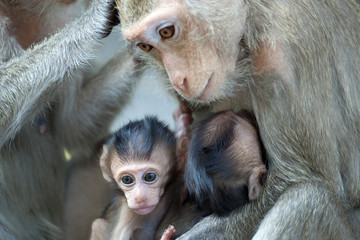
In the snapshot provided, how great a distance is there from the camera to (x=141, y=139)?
→ 4602 millimetres

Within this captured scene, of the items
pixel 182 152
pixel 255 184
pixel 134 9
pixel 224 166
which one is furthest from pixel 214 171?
pixel 134 9

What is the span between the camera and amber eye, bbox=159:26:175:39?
3955 mm

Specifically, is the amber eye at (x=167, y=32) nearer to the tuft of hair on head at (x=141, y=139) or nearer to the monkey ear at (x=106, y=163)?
the tuft of hair on head at (x=141, y=139)

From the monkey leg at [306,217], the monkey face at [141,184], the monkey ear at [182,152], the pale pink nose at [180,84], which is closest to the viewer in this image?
the monkey leg at [306,217]

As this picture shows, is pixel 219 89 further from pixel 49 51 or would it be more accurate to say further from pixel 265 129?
pixel 49 51

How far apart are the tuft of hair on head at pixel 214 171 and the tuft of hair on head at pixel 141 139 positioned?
1.30 ft

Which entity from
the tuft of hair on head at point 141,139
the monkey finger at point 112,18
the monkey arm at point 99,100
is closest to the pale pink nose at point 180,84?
the tuft of hair on head at point 141,139

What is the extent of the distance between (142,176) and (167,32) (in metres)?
1.06

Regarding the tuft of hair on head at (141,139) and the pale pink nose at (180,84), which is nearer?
the pale pink nose at (180,84)

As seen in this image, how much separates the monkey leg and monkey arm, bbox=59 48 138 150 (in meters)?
2.24

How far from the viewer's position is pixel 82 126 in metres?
5.93

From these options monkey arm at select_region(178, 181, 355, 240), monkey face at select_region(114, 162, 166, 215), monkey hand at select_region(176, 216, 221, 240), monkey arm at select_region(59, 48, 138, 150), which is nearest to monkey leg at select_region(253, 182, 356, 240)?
monkey arm at select_region(178, 181, 355, 240)

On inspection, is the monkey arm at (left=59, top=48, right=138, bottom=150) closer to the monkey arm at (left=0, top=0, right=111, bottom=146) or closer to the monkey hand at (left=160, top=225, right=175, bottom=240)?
the monkey arm at (left=0, top=0, right=111, bottom=146)

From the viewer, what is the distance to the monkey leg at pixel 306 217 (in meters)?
3.88
